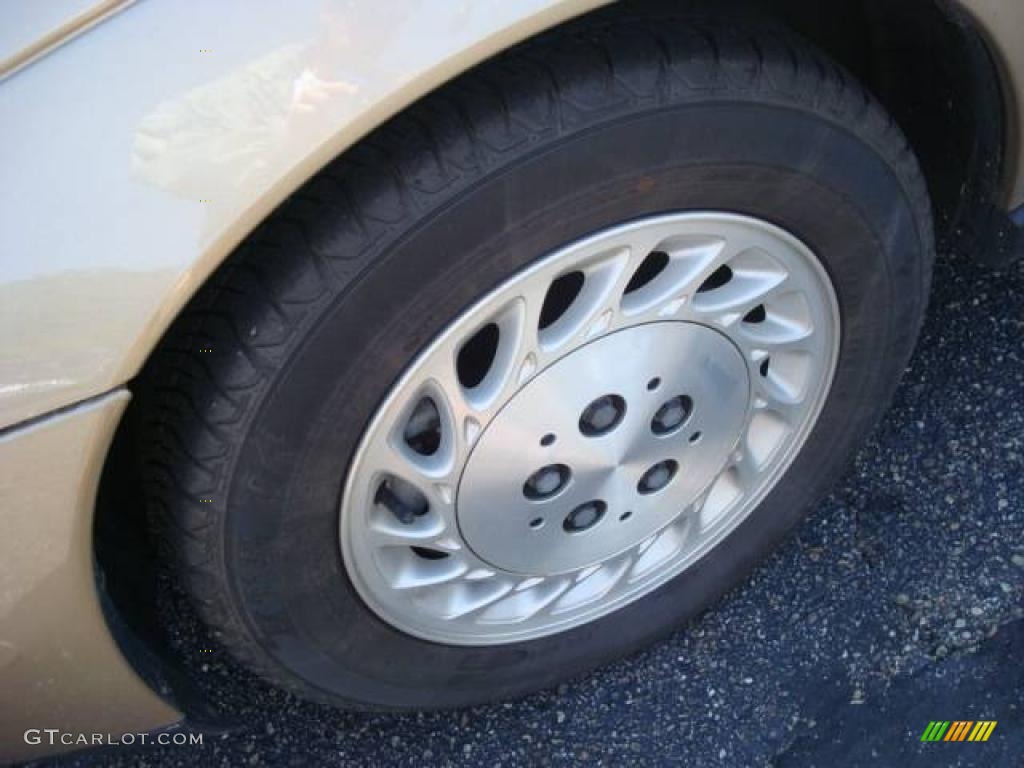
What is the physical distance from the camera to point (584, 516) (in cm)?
180

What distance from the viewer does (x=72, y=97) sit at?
1.17m

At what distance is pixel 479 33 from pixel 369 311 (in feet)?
1.11

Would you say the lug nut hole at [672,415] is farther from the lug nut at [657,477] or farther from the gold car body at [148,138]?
the gold car body at [148,138]

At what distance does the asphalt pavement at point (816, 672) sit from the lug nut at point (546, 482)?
0.57m

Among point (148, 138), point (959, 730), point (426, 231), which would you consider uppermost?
point (148, 138)

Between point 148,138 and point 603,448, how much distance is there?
0.77 m

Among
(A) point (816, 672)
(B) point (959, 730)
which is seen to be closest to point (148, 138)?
(A) point (816, 672)

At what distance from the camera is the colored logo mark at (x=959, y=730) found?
198 centimetres

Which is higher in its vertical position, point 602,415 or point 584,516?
point 602,415

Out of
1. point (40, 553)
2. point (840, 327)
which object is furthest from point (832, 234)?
point (40, 553)

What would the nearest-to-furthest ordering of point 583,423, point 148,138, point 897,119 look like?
point 148,138 → point 583,423 → point 897,119

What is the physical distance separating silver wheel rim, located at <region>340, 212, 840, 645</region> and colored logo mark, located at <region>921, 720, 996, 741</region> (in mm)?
490

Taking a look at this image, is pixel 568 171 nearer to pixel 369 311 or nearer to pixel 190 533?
pixel 369 311

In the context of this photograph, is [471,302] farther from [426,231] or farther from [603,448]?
[603,448]
